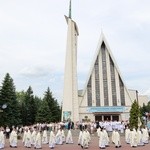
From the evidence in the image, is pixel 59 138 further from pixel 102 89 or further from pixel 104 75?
pixel 104 75

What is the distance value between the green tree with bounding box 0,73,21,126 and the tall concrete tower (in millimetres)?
8177

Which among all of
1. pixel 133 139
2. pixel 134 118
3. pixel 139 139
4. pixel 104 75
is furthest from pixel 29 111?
pixel 133 139

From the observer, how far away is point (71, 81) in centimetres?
4478

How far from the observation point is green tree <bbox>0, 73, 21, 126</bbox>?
118 ft

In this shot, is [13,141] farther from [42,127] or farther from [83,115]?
[83,115]

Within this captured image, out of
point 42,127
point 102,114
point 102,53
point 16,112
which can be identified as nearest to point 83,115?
point 102,114

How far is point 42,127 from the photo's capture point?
32531 mm

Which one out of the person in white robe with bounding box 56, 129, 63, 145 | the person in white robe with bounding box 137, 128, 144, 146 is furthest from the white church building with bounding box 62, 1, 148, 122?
the person in white robe with bounding box 137, 128, 144, 146

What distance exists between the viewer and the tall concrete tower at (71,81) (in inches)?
Result: 1742

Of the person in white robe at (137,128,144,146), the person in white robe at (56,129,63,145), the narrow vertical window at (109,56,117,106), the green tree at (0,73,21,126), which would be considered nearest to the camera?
the person in white robe at (137,128,144,146)

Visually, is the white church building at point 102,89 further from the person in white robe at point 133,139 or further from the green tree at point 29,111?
the person in white robe at point 133,139

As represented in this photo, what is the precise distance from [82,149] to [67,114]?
87.6 ft

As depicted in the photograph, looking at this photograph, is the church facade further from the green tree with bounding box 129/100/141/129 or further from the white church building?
the green tree with bounding box 129/100/141/129

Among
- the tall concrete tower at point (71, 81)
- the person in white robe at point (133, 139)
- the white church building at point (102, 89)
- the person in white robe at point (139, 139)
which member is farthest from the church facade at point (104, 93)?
the person in white robe at point (133, 139)
